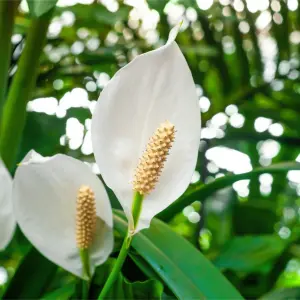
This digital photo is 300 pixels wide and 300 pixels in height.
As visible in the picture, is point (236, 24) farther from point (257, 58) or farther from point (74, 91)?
point (74, 91)

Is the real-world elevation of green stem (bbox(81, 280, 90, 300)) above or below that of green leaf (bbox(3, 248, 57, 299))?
above

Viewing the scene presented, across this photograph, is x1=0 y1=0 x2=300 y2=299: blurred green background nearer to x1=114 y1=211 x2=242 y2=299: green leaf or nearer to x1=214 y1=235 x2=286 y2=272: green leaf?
x1=214 y1=235 x2=286 y2=272: green leaf

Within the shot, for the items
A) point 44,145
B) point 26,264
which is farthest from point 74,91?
point 26,264

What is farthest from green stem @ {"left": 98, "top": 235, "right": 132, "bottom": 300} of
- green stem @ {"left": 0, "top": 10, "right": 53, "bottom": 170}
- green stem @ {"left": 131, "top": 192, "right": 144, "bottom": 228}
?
green stem @ {"left": 0, "top": 10, "right": 53, "bottom": 170}

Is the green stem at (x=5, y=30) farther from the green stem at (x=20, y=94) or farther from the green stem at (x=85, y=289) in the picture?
the green stem at (x=85, y=289)

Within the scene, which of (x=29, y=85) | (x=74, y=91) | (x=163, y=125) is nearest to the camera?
(x=163, y=125)

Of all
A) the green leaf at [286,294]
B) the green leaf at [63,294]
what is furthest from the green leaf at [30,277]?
the green leaf at [286,294]

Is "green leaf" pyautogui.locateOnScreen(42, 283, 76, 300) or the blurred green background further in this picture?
the blurred green background
